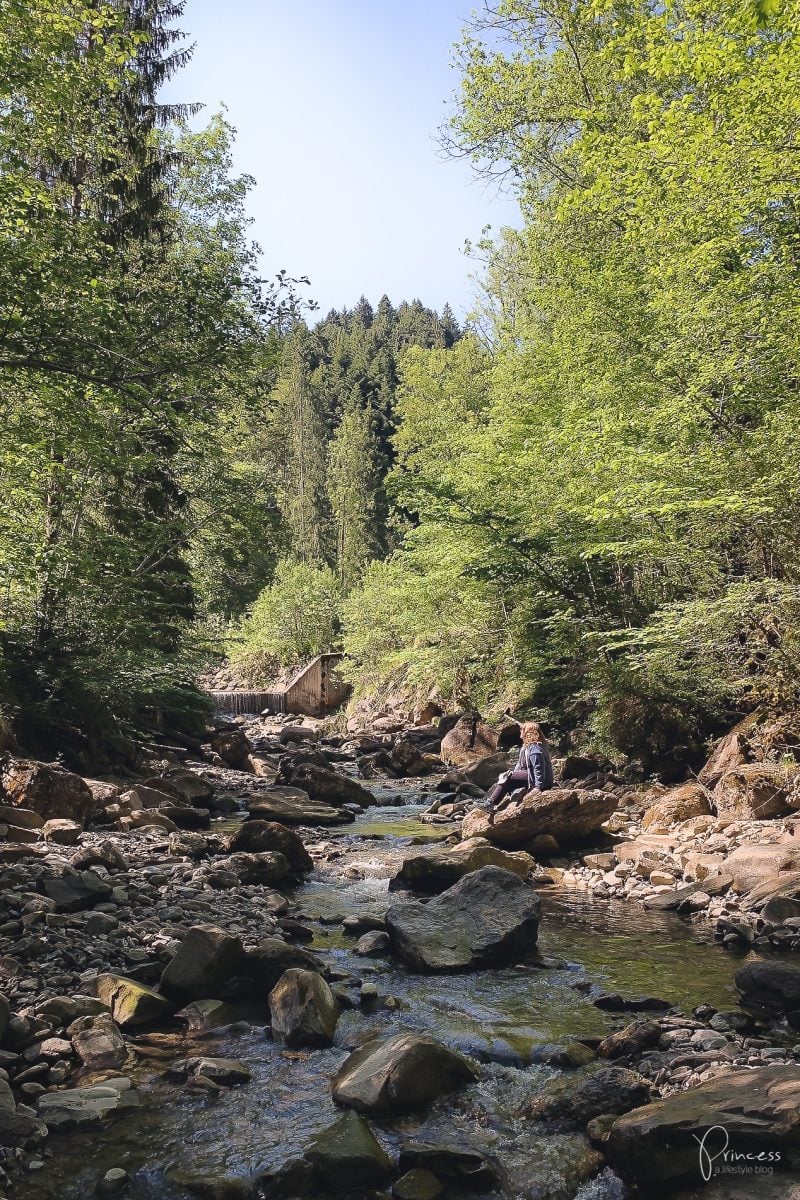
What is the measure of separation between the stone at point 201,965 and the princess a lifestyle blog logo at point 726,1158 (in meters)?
3.47

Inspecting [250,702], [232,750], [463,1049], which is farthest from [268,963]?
[250,702]

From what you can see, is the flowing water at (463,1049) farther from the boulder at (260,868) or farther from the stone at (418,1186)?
the boulder at (260,868)

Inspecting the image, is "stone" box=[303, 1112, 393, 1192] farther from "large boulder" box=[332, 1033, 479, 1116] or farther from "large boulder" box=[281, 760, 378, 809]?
"large boulder" box=[281, 760, 378, 809]

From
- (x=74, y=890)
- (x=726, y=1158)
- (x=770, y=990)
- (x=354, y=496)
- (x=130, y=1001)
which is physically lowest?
(x=770, y=990)

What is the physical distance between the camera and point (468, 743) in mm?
18812

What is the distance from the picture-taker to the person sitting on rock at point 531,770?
1134 cm

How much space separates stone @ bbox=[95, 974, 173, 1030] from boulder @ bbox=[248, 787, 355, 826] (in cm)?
620

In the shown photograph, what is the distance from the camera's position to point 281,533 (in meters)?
14.4

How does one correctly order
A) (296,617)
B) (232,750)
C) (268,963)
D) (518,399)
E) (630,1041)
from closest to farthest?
(630,1041) → (268,963) → (232,750) → (518,399) → (296,617)

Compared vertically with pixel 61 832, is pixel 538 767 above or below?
below

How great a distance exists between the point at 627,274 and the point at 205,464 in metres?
7.65

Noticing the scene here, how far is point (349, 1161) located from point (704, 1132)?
166 centimetres

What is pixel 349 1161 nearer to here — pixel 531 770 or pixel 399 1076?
pixel 399 1076

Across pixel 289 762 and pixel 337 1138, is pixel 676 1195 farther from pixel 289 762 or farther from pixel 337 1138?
pixel 289 762
